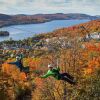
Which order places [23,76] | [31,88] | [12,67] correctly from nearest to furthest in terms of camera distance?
[31,88] < [23,76] < [12,67]

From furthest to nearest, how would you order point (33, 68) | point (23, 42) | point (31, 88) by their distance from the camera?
point (23, 42) → point (33, 68) → point (31, 88)

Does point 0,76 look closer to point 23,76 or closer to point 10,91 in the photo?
point 10,91

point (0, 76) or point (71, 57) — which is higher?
point (71, 57)

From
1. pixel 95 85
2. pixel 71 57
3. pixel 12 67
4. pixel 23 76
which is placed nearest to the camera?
pixel 95 85

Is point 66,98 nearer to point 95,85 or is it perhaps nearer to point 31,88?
point 95,85

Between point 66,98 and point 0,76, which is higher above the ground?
point 66,98

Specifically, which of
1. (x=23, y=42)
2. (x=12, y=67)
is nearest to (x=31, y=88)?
(x=12, y=67)

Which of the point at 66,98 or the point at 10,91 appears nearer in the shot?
the point at 66,98

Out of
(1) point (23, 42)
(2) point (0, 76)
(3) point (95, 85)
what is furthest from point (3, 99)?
(1) point (23, 42)

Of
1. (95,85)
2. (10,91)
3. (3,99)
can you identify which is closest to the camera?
(95,85)
